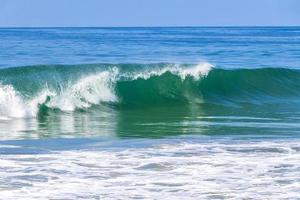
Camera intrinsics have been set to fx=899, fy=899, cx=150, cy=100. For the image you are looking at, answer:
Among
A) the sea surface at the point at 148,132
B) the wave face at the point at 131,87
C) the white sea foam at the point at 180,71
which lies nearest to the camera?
the sea surface at the point at 148,132

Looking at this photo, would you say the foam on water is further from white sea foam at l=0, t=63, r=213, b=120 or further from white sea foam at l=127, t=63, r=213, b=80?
white sea foam at l=127, t=63, r=213, b=80

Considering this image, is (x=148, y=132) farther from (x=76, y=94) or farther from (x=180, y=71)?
(x=180, y=71)

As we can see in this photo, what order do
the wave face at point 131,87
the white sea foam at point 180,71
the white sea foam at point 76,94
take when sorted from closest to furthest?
the white sea foam at point 76,94
the wave face at point 131,87
the white sea foam at point 180,71

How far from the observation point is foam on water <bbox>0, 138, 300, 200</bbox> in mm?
8875

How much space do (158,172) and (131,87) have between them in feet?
39.5

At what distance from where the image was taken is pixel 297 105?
21.0 m

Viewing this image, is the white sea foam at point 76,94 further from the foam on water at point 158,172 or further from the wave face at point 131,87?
the foam on water at point 158,172

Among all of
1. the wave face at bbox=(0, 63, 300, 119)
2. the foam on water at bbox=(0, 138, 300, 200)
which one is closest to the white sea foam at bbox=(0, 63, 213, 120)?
the wave face at bbox=(0, 63, 300, 119)

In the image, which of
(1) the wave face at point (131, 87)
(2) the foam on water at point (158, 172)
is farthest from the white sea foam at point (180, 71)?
(2) the foam on water at point (158, 172)

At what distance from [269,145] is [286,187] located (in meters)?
3.20

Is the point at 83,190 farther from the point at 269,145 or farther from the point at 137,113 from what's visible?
the point at 137,113

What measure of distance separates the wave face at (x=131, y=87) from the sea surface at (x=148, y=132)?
4 centimetres

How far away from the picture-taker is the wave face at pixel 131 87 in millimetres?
18875

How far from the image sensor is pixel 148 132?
14.3 m
